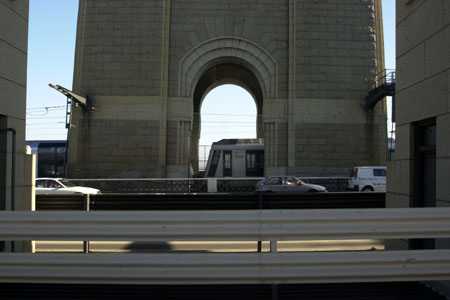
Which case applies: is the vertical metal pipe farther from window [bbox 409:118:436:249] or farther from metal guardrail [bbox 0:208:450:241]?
window [bbox 409:118:436:249]

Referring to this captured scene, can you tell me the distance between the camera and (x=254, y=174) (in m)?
32.9

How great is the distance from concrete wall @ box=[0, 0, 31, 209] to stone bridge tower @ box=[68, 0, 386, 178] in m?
25.3

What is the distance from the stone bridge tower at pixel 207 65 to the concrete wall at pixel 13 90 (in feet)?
83.1

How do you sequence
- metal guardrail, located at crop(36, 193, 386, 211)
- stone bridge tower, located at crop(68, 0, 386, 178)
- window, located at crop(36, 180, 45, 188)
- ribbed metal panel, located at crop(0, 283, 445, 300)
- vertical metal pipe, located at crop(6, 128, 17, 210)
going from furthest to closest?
stone bridge tower, located at crop(68, 0, 386, 178), window, located at crop(36, 180, 45, 188), metal guardrail, located at crop(36, 193, 386, 211), vertical metal pipe, located at crop(6, 128, 17, 210), ribbed metal panel, located at crop(0, 283, 445, 300)

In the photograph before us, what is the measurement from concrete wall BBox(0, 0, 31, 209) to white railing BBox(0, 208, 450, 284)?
268 centimetres

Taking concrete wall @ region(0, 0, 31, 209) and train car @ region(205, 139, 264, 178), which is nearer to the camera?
concrete wall @ region(0, 0, 31, 209)

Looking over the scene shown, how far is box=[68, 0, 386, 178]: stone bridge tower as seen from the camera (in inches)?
1288

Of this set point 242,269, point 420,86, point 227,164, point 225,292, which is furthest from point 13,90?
point 227,164

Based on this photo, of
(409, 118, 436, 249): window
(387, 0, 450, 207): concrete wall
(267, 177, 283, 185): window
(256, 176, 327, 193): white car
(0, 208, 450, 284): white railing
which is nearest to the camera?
(0, 208, 450, 284): white railing

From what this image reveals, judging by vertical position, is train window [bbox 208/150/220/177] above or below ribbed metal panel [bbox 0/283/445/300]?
above

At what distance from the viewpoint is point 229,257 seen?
4254mm

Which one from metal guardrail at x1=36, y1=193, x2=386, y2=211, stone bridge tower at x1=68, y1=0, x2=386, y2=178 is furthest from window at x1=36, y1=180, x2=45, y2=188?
metal guardrail at x1=36, y1=193, x2=386, y2=211

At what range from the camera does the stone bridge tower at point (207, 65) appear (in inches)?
1288

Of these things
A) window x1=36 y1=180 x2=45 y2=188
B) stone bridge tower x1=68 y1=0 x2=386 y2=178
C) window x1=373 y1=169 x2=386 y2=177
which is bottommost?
window x1=36 y1=180 x2=45 y2=188
